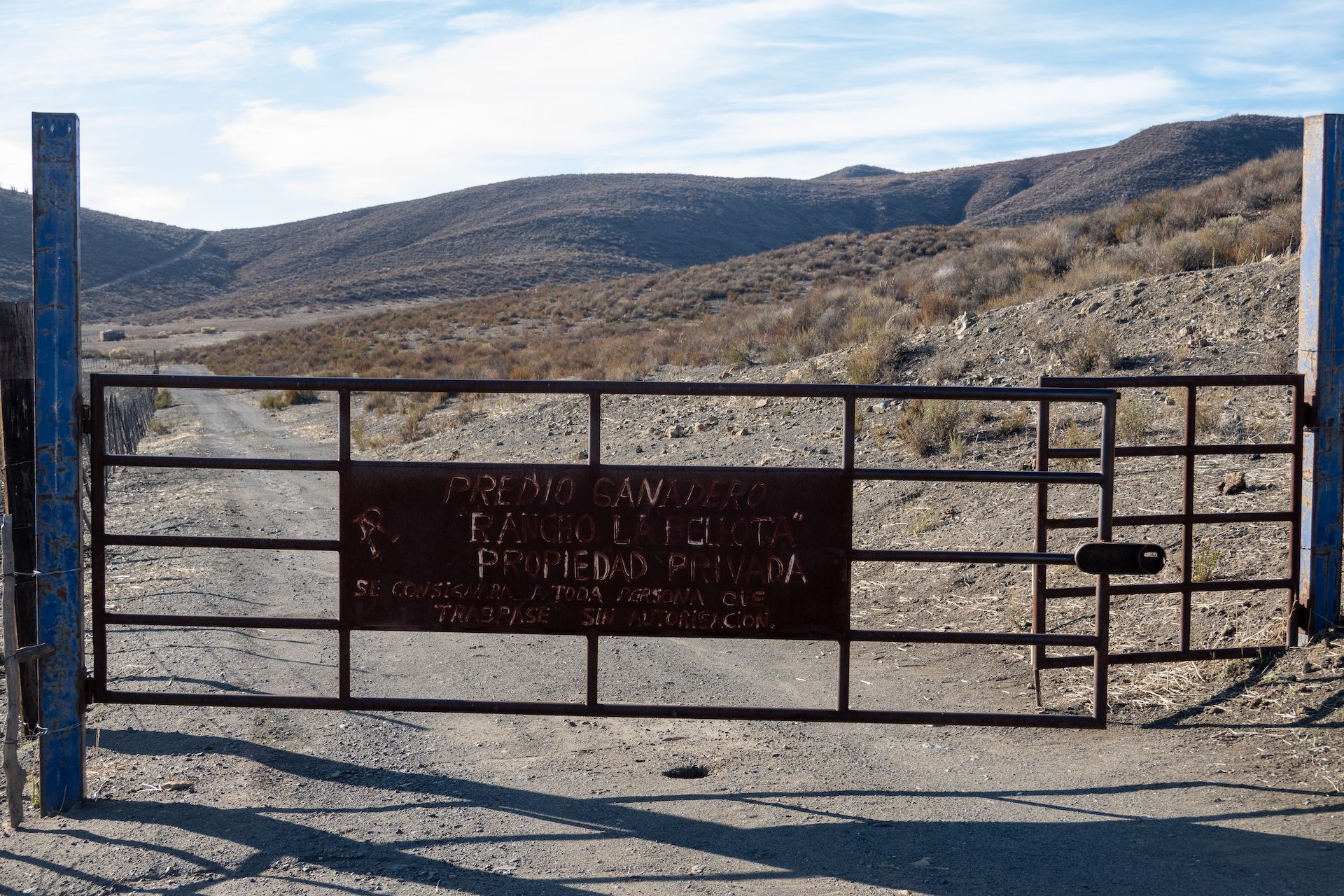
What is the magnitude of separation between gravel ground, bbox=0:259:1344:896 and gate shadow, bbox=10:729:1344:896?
0.05 feet

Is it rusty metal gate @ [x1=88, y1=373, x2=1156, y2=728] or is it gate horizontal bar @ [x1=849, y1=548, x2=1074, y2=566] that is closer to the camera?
gate horizontal bar @ [x1=849, y1=548, x2=1074, y2=566]

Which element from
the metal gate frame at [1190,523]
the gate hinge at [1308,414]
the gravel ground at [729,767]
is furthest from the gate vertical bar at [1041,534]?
the gate hinge at [1308,414]

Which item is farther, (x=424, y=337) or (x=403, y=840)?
(x=424, y=337)

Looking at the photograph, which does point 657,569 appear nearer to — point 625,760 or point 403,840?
point 625,760

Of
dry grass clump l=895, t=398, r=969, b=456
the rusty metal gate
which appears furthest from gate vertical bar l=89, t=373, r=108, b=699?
dry grass clump l=895, t=398, r=969, b=456

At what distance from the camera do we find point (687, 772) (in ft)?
18.2

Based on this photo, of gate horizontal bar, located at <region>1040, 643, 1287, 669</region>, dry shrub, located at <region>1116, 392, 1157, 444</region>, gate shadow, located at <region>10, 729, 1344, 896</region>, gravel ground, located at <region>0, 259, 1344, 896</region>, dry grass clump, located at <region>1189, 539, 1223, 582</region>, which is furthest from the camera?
dry shrub, located at <region>1116, 392, 1157, 444</region>

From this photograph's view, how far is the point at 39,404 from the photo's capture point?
16.2ft

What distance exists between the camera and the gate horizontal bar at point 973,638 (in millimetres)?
5258

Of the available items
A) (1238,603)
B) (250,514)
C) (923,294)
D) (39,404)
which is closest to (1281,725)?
(1238,603)

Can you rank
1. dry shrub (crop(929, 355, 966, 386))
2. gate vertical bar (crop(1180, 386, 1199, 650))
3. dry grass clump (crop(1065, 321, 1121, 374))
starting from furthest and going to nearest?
dry shrub (crop(929, 355, 966, 386)), dry grass clump (crop(1065, 321, 1121, 374)), gate vertical bar (crop(1180, 386, 1199, 650))

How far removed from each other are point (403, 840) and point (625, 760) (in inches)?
52.6

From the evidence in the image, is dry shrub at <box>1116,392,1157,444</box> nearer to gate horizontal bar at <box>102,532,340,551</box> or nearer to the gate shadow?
the gate shadow

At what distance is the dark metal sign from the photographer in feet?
17.5
